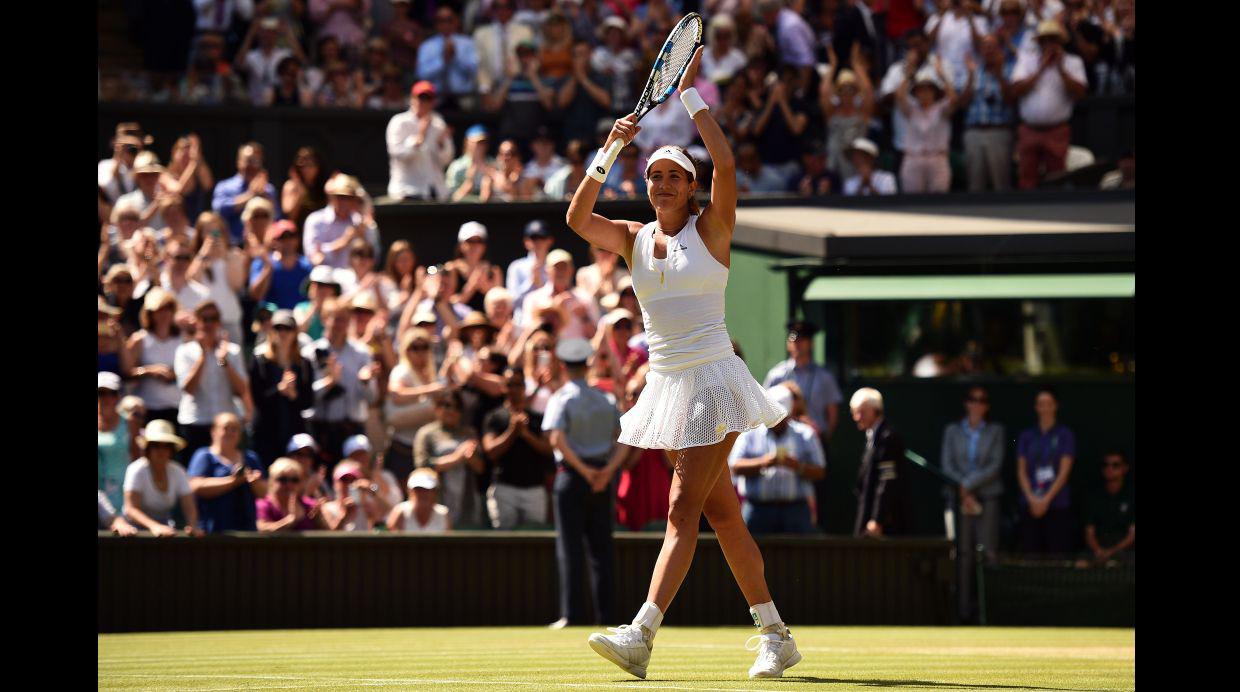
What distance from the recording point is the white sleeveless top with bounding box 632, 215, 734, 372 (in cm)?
782

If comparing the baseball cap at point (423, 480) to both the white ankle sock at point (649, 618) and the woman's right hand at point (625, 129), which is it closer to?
the woman's right hand at point (625, 129)

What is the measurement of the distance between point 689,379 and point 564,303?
8328 mm

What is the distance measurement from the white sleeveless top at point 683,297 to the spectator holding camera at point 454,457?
663cm

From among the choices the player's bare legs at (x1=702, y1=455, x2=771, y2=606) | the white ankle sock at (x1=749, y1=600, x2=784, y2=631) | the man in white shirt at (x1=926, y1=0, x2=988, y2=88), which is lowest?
the white ankle sock at (x1=749, y1=600, x2=784, y2=631)

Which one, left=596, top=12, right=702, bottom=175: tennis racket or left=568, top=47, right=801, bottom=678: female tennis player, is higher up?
left=596, top=12, right=702, bottom=175: tennis racket

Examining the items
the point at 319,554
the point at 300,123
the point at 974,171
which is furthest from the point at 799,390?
the point at 300,123

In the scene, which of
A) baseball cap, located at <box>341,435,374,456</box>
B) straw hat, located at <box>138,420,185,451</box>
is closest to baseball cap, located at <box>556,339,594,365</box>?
baseball cap, located at <box>341,435,374,456</box>

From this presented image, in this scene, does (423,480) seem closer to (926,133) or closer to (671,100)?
(671,100)

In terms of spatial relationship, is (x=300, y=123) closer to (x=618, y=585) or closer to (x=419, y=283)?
(x=419, y=283)

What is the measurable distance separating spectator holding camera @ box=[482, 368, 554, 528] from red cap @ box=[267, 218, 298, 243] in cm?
379

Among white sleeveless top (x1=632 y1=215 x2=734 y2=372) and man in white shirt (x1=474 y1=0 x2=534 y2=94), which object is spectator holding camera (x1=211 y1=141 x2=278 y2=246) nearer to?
man in white shirt (x1=474 y1=0 x2=534 y2=94)

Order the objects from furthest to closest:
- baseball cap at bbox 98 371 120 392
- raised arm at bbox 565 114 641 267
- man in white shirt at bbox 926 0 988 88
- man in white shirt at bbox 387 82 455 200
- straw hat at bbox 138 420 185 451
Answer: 1. man in white shirt at bbox 926 0 988 88
2. man in white shirt at bbox 387 82 455 200
3. baseball cap at bbox 98 371 120 392
4. straw hat at bbox 138 420 185 451
5. raised arm at bbox 565 114 641 267

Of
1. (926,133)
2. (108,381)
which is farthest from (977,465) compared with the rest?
(108,381)
